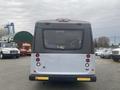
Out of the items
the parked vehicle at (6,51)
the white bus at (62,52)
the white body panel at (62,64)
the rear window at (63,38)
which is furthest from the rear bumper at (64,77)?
the parked vehicle at (6,51)

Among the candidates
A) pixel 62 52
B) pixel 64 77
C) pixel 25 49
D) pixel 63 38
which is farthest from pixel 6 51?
pixel 64 77

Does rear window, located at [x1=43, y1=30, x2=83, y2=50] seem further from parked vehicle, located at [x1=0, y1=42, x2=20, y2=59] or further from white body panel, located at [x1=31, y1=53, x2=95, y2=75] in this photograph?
parked vehicle, located at [x1=0, y1=42, x2=20, y2=59]

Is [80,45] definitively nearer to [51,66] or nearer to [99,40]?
[51,66]

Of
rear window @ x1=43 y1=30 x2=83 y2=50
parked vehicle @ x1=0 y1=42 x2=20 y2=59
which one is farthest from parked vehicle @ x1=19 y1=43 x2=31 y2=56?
rear window @ x1=43 y1=30 x2=83 y2=50

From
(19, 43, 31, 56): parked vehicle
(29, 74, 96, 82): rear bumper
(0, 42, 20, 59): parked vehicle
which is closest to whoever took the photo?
(29, 74, 96, 82): rear bumper

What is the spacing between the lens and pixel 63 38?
422 inches

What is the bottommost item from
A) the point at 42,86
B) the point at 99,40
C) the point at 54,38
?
the point at 99,40

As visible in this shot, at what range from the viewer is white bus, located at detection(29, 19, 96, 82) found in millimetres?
10367

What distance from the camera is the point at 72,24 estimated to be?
34.8 ft

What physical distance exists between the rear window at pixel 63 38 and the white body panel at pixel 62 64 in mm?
402

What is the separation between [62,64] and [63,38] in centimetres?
101

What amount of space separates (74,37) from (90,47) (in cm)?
70

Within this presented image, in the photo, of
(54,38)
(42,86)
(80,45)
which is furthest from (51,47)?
(42,86)

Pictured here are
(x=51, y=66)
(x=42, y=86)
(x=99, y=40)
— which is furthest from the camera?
(x=99, y=40)
